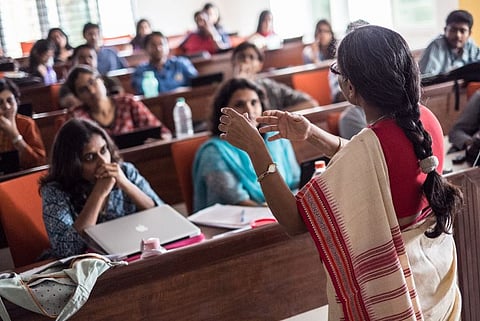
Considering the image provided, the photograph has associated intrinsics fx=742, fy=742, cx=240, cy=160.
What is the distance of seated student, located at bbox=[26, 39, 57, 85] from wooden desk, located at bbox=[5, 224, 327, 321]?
4674mm

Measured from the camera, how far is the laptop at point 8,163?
2961mm

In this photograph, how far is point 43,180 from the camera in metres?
2.39

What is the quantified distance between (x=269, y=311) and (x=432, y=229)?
1.48ft

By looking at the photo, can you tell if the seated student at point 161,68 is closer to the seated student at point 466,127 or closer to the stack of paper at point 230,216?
the seated student at point 466,127

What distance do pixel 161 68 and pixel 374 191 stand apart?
4.74m

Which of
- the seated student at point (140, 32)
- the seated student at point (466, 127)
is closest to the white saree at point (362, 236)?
the seated student at point (466, 127)

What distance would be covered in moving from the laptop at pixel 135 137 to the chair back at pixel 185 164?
0.45m

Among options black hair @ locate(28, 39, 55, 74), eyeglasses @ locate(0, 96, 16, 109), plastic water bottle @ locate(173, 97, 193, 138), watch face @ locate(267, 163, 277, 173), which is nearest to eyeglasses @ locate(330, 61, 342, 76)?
watch face @ locate(267, 163, 277, 173)

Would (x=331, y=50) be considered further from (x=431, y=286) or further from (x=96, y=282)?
(x=96, y=282)

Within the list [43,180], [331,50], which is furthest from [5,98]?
[331,50]

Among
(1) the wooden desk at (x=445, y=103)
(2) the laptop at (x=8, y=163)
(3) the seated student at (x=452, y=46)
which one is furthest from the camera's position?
(3) the seated student at (x=452, y=46)

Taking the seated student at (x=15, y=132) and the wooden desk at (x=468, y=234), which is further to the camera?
the seated student at (x=15, y=132)

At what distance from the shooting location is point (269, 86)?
4449mm

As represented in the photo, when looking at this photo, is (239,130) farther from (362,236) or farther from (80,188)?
(80,188)
